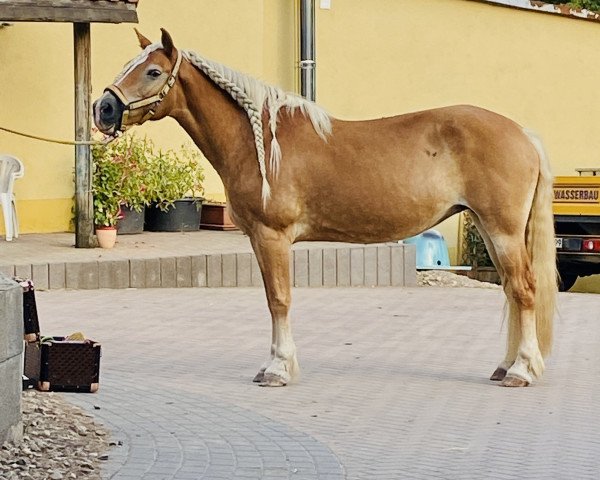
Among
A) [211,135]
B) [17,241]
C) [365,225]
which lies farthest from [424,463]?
[17,241]

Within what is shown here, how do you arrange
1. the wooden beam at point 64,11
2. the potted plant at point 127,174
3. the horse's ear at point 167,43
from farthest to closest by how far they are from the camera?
the potted plant at point 127,174 < the wooden beam at point 64,11 < the horse's ear at point 167,43

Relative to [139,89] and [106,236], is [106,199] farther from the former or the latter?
[139,89]

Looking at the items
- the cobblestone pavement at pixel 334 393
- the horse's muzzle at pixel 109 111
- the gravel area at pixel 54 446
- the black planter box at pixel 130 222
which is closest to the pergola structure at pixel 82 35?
the black planter box at pixel 130 222

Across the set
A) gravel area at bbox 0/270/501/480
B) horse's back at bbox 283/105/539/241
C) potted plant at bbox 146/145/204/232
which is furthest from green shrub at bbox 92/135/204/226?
gravel area at bbox 0/270/501/480

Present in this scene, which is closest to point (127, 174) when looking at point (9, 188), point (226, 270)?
point (9, 188)

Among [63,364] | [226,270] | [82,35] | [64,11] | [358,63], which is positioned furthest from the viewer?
[358,63]

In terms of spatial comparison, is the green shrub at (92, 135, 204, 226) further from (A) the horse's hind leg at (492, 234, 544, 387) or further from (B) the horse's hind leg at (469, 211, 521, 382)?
(A) the horse's hind leg at (492, 234, 544, 387)

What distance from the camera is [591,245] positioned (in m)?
16.4

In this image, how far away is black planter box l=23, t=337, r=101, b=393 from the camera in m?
8.05

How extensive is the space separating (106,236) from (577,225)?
5.61 m

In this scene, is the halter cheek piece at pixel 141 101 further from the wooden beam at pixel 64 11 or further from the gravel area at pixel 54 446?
the wooden beam at pixel 64 11

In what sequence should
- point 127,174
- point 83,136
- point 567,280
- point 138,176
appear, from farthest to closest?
1. point 567,280
2. point 138,176
3. point 127,174
4. point 83,136

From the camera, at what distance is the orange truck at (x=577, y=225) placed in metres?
16.5

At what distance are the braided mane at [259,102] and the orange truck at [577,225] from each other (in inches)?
315
